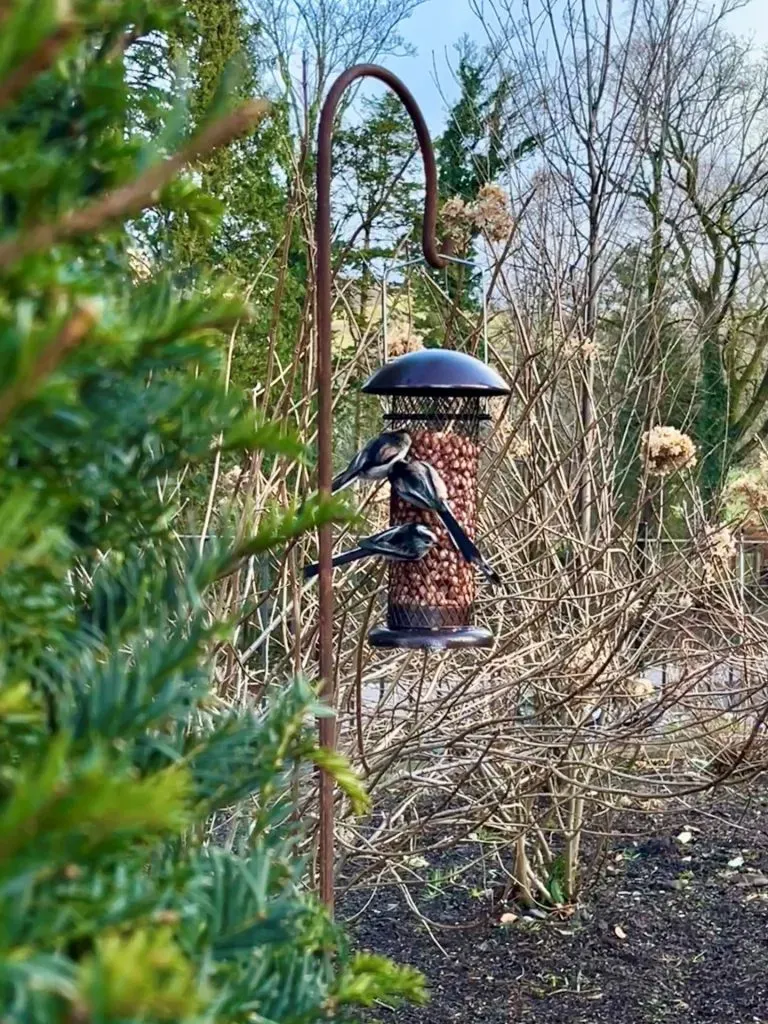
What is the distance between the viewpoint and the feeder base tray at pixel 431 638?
2.63 meters

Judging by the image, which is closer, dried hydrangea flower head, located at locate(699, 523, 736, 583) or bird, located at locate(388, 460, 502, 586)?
bird, located at locate(388, 460, 502, 586)

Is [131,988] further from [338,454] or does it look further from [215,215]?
[338,454]

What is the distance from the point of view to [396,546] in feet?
8.47

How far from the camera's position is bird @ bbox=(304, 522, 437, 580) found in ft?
8.08

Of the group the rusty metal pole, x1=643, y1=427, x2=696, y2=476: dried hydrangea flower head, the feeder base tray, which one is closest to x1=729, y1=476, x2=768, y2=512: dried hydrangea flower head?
x1=643, y1=427, x2=696, y2=476: dried hydrangea flower head

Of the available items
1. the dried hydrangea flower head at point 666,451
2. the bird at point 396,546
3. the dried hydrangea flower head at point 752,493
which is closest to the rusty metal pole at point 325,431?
the bird at point 396,546

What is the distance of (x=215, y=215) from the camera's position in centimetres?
85

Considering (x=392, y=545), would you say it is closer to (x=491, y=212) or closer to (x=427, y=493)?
(x=427, y=493)

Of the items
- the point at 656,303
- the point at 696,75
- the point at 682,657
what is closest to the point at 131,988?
the point at 682,657

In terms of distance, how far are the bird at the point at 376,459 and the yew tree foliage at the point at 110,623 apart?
1714 mm

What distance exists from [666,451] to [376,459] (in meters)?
1.15

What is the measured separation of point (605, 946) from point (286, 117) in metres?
3.53

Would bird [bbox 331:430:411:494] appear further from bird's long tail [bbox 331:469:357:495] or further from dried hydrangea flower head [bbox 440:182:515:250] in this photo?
dried hydrangea flower head [bbox 440:182:515:250]

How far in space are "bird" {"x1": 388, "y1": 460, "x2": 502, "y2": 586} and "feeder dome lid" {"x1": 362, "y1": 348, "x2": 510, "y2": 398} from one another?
20 centimetres
